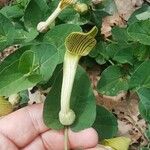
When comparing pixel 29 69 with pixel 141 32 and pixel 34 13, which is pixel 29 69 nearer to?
pixel 34 13

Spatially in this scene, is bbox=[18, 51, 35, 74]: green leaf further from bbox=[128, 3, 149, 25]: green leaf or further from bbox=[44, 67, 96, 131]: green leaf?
bbox=[128, 3, 149, 25]: green leaf

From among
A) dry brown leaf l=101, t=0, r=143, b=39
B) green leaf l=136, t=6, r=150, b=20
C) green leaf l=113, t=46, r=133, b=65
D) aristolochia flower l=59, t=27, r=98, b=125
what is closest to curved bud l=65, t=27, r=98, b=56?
aristolochia flower l=59, t=27, r=98, b=125

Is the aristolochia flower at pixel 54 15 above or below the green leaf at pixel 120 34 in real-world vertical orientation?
above

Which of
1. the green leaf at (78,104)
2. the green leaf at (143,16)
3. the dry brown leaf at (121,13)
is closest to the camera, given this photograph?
the green leaf at (78,104)

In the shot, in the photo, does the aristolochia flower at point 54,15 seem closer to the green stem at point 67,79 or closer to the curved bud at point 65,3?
the curved bud at point 65,3

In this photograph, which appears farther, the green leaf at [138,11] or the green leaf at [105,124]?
the green leaf at [138,11]

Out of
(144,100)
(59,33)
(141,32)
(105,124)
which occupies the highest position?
(59,33)

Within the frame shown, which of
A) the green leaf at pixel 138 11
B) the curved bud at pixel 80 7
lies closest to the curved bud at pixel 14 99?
the curved bud at pixel 80 7

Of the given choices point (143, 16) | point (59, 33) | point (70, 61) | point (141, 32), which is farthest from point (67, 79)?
point (143, 16)
